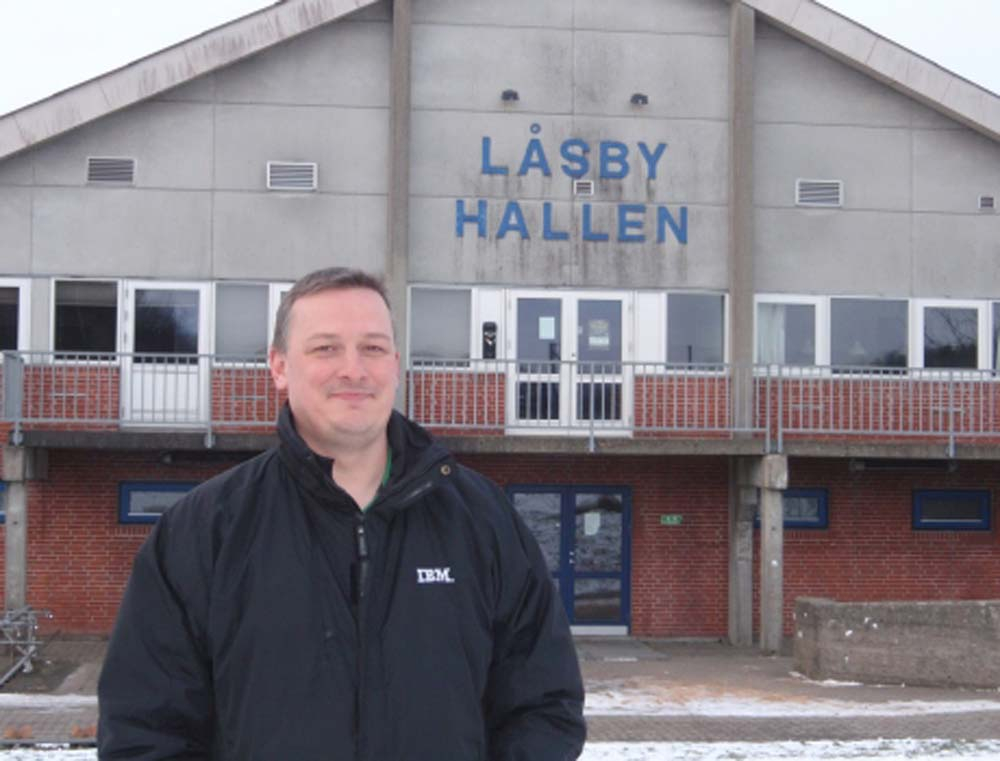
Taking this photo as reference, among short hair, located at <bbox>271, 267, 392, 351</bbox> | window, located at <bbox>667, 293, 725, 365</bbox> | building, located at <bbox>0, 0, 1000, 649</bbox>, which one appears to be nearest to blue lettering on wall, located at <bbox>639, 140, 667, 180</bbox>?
building, located at <bbox>0, 0, 1000, 649</bbox>

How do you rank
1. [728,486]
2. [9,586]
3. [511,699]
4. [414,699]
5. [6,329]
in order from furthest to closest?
[728,486]
[6,329]
[9,586]
[511,699]
[414,699]

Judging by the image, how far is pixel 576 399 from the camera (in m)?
16.8

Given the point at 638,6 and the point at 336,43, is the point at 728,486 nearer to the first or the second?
the point at 638,6

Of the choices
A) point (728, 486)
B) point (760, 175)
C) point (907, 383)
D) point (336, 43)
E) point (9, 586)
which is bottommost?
point (9, 586)

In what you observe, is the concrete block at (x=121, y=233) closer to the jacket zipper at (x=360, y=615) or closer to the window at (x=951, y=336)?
the window at (x=951, y=336)

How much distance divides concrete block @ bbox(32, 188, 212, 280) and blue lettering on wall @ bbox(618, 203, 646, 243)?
17.8ft

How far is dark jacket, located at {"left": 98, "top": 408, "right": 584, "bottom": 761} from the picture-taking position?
2.89 metres

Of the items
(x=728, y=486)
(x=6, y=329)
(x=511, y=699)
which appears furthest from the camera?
(x=728, y=486)

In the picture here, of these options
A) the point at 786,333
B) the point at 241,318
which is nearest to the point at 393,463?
the point at 241,318

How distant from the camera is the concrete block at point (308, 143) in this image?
663 inches

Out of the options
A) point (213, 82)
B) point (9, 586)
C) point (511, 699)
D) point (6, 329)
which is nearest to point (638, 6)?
point (213, 82)

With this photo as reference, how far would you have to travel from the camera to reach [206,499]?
3.08 m

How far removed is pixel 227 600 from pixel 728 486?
15270 millimetres

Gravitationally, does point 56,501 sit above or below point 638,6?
below
